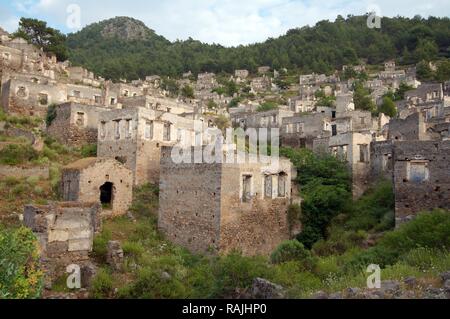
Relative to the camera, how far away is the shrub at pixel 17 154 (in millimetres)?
22772

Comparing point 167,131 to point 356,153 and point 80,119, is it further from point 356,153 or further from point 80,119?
point 356,153

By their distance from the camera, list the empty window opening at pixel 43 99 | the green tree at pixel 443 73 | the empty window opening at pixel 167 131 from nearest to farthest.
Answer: the empty window opening at pixel 167 131 < the empty window opening at pixel 43 99 < the green tree at pixel 443 73

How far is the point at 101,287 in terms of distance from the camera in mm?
12906

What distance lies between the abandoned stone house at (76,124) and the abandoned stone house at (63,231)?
11.7m

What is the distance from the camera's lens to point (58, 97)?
106 feet

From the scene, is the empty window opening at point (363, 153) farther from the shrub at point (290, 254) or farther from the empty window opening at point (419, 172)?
the shrub at point (290, 254)

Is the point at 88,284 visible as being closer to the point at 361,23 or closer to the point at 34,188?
the point at 34,188

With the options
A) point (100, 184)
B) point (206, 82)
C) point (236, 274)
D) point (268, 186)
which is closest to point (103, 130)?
point (100, 184)

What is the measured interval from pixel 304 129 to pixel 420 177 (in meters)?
18.5

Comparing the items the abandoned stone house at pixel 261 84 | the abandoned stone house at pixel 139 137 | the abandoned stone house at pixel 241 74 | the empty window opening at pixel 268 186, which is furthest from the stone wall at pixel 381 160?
the abandoned stone house at pixel 241 74

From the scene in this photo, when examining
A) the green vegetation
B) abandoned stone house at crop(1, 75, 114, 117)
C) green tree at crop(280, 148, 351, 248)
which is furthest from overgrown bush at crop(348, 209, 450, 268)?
abandoned stone house at crop(1, 75, 114, 117)

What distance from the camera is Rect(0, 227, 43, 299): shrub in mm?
8773

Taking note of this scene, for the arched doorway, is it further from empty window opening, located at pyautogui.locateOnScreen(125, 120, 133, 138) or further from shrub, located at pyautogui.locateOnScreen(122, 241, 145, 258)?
shrub, located at pyautogui.locateOnScreen(122, 241, 145, 258)

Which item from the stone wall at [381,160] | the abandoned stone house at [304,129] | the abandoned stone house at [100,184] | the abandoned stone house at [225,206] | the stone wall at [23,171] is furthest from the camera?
the abandoned stone house at [304,129]
